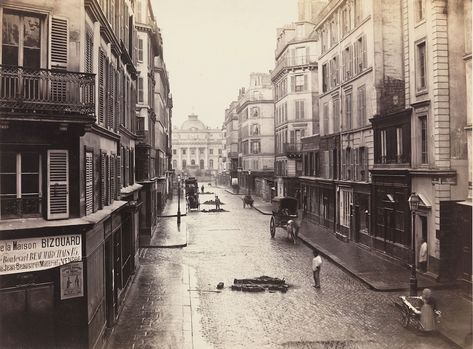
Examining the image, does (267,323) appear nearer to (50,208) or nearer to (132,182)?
(50,208)

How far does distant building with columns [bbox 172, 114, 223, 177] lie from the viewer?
509 ft

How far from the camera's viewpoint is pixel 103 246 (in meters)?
14.8

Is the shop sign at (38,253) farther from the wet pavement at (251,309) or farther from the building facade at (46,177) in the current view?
the wet pavement at (251,309)

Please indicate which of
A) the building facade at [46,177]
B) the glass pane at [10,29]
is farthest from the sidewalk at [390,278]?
the glass pane at [10,29]

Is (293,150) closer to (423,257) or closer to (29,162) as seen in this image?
(423,257)

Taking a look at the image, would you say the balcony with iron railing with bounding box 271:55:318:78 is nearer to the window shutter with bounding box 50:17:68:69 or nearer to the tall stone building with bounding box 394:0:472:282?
the tall stone building with bounding box 394:0:472:282

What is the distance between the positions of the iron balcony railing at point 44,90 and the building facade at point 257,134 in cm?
6021

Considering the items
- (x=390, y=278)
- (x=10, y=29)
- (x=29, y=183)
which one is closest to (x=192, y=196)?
(x=390, y=278)

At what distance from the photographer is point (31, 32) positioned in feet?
37.1

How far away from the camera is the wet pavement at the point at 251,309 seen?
14.0 m

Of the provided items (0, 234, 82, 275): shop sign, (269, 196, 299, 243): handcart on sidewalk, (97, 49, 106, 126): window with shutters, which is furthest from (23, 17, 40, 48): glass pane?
(269, 196, 299, 243): handcart on sidewalk

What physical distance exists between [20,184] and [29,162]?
0.58 meters

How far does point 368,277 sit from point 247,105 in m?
61.8

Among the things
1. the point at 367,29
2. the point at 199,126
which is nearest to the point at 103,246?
the point at 367,29
